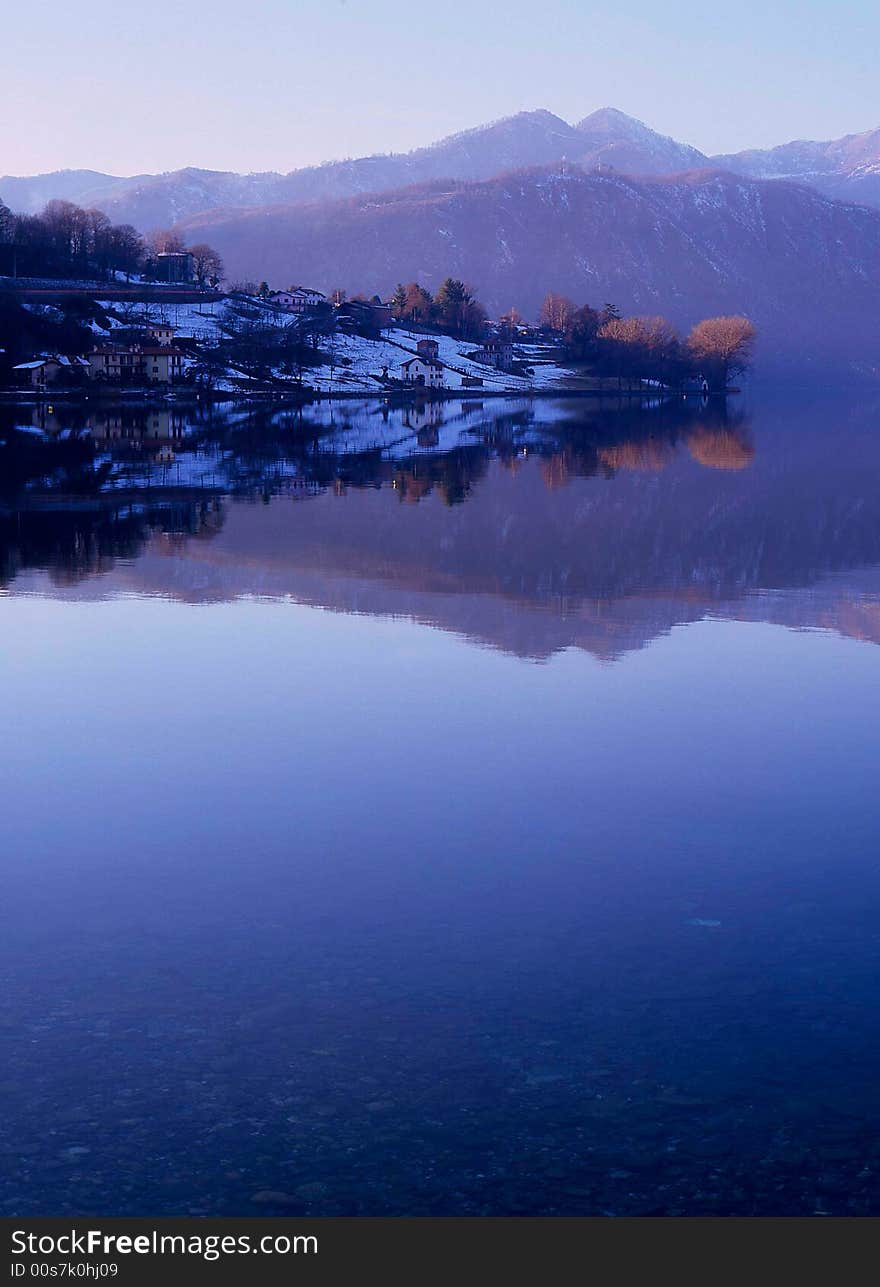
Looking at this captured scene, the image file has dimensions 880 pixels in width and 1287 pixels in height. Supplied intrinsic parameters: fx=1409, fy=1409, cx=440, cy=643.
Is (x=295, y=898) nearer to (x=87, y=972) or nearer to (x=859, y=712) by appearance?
Answer: (x=87, y=972)

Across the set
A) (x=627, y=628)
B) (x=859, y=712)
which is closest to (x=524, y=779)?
(x=859, y=712)

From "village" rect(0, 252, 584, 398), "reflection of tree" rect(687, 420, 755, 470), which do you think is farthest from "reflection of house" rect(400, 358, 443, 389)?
"reflection of tree" rect(687, 420, 755, 470)

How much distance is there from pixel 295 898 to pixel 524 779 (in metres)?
3.72

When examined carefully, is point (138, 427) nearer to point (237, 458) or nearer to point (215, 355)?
point (237, 458)

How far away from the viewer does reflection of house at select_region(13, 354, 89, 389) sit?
126 meters

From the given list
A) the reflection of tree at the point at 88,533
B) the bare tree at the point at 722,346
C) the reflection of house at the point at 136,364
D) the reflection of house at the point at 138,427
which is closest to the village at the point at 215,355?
the reflection of house at the point at 136,364

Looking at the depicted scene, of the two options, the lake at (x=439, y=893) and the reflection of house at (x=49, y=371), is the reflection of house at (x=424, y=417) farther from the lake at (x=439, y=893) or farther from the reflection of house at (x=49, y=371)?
the lake at (x=439, y=893)

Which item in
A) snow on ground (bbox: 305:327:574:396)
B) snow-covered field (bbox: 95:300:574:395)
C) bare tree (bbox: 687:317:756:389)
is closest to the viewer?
snow on ground (bbox: 305:327:574:396)

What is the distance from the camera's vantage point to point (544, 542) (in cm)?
3203

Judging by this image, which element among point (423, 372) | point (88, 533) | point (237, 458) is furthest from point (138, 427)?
point (423, 372)

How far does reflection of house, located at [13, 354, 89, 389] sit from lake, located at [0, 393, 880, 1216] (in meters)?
106

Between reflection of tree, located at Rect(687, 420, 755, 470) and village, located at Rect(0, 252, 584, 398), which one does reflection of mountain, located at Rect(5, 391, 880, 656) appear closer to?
reflection of tree, located at Rect(687, 420, 755, 470)

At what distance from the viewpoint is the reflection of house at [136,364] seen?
13588 centimetres

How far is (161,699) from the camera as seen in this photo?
55.9 ft
